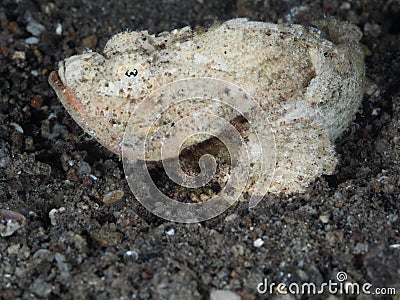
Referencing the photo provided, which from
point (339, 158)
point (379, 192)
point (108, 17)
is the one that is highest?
point (108, 17)

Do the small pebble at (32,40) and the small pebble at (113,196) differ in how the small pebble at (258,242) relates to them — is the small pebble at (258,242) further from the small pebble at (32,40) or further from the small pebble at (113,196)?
the small pebble at (32,40)

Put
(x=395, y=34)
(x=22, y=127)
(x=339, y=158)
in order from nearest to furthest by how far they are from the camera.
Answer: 1. (x=339, y=158)
2. (x=22, y=127)
3. (x=395, y=34)

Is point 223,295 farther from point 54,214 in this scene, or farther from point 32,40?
point 32,40

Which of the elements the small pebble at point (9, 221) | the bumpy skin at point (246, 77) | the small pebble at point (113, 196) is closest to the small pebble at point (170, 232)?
the small pebble at point (113, 196)

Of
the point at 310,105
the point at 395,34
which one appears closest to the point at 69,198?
the point at 310,105

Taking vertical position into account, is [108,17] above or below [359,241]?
above

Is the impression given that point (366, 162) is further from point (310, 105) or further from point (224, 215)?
point (224, 215)

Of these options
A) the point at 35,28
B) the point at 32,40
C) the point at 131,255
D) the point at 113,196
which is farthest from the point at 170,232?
the point at 35,28
